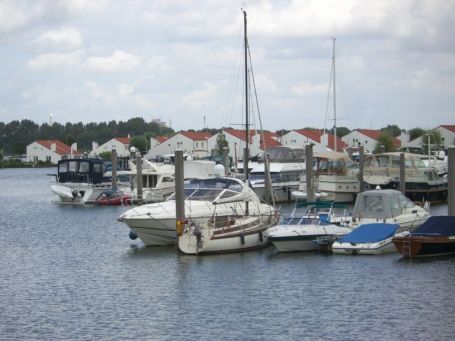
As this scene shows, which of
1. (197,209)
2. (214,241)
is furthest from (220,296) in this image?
(197,209)

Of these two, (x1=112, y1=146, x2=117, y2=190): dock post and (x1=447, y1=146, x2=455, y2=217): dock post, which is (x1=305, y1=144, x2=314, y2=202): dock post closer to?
(x1=447, y1=146, x2=455, y2=217): dock post

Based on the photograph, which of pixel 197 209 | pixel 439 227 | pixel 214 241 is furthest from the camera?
pixel 197 209

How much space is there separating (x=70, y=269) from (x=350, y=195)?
34321 millimetres

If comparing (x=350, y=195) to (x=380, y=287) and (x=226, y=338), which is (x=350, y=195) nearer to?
(x=380, y=287)

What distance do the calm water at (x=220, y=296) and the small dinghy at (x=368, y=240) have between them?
0.43 meters

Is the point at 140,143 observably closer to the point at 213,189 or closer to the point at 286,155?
the point at 286,155

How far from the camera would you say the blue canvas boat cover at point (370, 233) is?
1615 inches

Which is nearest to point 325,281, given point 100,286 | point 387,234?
point 387,234

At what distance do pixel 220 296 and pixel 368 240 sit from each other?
9232 mm

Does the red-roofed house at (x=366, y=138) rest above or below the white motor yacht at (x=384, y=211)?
above

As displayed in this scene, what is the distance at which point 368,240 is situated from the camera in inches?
1614

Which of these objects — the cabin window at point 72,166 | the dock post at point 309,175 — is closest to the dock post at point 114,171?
the cabin window at point 72,166

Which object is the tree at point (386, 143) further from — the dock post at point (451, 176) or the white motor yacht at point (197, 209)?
the dock post at point (451, 176)

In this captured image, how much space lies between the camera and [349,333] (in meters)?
28.4
